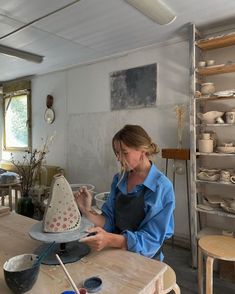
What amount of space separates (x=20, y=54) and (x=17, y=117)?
2218 mm

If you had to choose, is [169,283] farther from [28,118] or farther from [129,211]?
[28,118]

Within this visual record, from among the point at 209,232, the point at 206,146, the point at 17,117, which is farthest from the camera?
the point at 17,117

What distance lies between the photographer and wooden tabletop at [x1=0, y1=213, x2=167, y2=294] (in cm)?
78

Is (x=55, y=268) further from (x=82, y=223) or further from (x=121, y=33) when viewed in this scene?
(x=121, y=33)

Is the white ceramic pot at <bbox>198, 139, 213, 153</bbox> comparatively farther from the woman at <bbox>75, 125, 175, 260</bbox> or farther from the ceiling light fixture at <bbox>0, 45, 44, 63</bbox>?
the ceiling light fixture at <bbox>0, 45, 44, 63</bbox>

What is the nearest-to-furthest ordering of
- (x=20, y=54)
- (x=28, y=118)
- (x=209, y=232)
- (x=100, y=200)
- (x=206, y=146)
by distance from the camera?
1. (x=206, y=146)
2. (x=209, y=232)
3. (x=100, y=200)
4. (x=20, y=54)
5. (x=28, y=118)

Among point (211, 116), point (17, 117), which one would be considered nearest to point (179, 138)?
point (211, 116)

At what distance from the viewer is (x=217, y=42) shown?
91.7 inches

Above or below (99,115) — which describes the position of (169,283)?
below

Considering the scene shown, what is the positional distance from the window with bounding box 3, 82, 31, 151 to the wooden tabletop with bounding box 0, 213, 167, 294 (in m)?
4.11

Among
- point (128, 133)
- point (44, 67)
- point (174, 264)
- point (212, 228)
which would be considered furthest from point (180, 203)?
point (44, 67)

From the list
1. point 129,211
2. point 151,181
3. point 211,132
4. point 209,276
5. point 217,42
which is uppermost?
point 217,42

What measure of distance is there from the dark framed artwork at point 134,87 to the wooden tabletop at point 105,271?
A: 237 centimetres

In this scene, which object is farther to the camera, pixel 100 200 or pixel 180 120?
pixel 100 200
